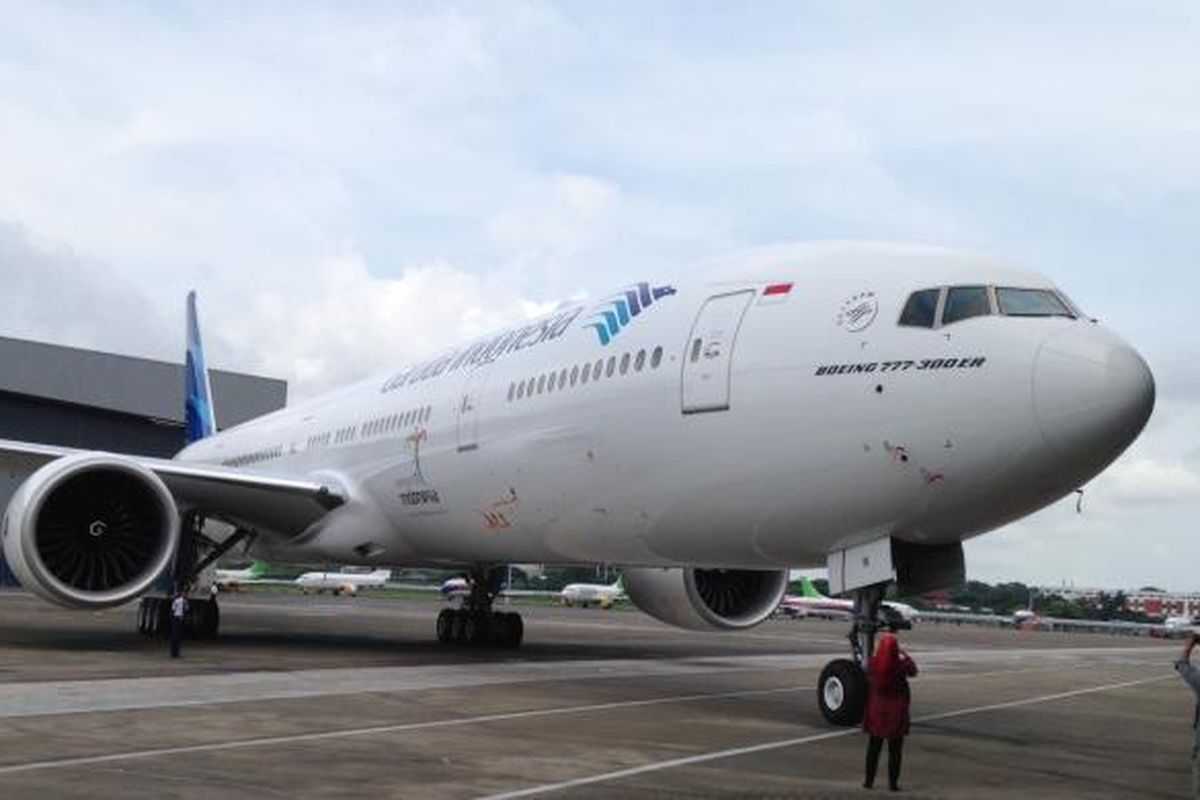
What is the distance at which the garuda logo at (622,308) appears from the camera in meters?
12.8

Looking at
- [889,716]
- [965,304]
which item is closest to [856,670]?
[889,716]

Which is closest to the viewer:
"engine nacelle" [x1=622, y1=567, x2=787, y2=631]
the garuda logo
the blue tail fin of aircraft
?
the garuda logo

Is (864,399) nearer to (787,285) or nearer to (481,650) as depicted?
(787,285)

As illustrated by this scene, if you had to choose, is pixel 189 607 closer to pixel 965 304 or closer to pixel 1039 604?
pixel 965 304

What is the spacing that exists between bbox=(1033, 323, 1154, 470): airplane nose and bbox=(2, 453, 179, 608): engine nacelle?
10409 mm

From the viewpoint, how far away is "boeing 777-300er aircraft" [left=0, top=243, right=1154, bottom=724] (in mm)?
9328

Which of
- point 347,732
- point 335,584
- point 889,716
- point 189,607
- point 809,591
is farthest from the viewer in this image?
point 335,584

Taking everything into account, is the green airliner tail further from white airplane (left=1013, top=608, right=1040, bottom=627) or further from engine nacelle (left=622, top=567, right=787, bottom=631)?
engine nacelle (left=622, top=567, right=787, bottom=631)

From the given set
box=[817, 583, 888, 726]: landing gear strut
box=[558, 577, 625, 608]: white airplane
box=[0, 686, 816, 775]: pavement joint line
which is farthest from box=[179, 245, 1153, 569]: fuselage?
box=[558, 577, 625, 608]: white airplane

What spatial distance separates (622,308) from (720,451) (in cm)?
270

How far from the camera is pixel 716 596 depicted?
1520cm

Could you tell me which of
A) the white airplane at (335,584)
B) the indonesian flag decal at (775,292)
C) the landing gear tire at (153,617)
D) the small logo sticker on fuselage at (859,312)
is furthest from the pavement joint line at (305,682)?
the white airplane at (335,584)

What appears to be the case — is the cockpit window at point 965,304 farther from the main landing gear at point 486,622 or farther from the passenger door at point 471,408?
the main landing gear at point 486,622

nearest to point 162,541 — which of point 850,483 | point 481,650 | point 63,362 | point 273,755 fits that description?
point 481,650
